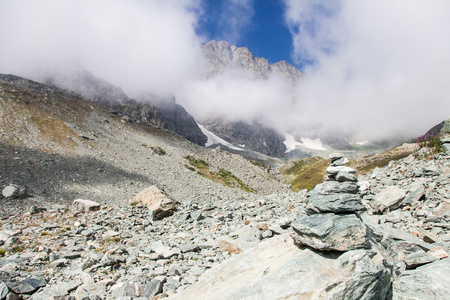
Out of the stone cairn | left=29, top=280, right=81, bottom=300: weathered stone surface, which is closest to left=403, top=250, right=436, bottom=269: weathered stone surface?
the stone cairn

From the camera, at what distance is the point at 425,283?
6562 mm

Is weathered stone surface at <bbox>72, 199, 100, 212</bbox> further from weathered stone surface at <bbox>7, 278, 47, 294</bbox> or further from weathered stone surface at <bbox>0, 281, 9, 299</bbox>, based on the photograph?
weathered stone surface at <bbox>0, 281, 9, 299</bbox>

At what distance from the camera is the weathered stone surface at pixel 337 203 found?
8.88 metres

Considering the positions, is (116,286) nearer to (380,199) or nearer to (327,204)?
(327,204)

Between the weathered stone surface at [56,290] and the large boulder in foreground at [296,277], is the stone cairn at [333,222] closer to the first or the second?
the large boulder in foreground at [296,277]

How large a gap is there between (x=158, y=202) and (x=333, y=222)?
2084 centimetres

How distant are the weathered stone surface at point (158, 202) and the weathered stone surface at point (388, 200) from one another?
19.3 metres

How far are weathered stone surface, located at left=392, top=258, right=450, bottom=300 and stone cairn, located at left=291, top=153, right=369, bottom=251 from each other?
4.44ft

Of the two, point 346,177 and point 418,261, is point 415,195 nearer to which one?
point 346,177

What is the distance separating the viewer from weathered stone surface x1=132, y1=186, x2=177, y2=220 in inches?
956

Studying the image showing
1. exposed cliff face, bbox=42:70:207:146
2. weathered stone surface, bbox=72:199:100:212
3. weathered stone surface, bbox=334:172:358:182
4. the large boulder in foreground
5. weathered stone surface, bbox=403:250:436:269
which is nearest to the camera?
the large boulder in foreground

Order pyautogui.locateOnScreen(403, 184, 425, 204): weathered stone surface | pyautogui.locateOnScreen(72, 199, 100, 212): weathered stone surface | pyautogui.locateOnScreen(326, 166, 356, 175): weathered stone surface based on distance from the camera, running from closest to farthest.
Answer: pyautogui.locateOnScreen(326, 166, 356, 175): weathered stone surface → pyautogui.locateOnScreen(403, 184, 425, 204): weathered stone surface → pyautogui.locateOnScreen(72, 199, 100, 212): weathered stone surface

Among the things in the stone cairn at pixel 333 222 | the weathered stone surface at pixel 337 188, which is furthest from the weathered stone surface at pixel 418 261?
the weathered stone surface at pixel 337 188

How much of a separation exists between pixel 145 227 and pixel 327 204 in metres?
16.5
